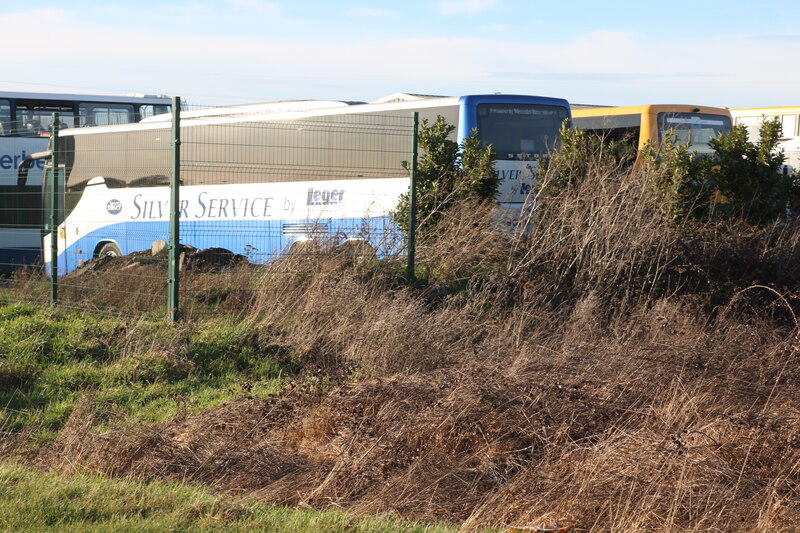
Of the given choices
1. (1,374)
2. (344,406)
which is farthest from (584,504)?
(1,374)

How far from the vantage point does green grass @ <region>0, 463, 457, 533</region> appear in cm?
468

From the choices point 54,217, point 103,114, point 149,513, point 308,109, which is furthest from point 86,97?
point 149,513

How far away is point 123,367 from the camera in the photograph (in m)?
8.62

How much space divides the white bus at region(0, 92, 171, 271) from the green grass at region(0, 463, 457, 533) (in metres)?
14.3

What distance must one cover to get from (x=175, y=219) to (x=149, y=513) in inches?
212

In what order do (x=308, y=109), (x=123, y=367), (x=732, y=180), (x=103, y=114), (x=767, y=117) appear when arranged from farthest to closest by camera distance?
1. (x=767, y=117)
2. (x=103, y=114)
3. (x=308, y=109)
4. (x=732, y=180)
5. (x=123, y=367)

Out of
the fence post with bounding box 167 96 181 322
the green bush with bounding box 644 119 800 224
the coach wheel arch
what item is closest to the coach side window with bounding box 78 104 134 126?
the coach wheel arch

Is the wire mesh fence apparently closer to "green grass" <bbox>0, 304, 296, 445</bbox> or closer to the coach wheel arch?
the coach wheel arch

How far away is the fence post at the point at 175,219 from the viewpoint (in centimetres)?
978

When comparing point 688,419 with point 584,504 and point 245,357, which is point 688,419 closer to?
point 584,504

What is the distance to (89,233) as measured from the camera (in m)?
18.8

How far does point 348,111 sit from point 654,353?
1021 centimetres

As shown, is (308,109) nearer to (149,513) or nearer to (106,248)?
(106,248)

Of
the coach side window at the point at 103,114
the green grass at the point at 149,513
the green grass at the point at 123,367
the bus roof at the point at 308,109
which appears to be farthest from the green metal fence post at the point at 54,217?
the coach side window at the point at 103,114
